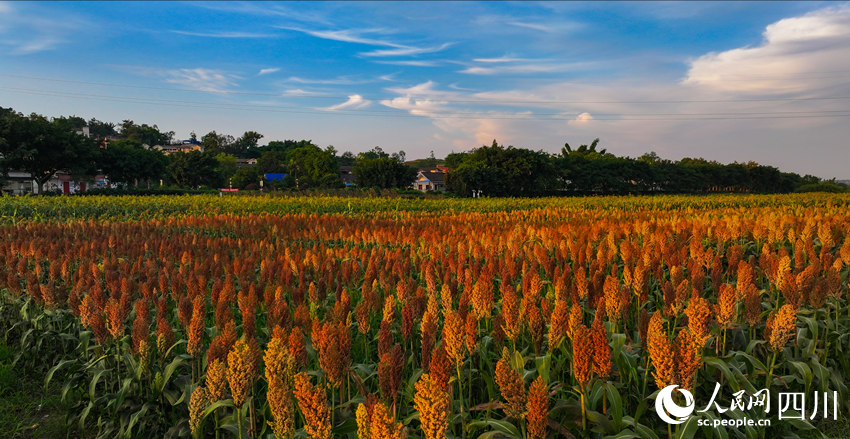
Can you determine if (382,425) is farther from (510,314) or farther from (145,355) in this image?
(145,355)

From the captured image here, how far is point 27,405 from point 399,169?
172 ft

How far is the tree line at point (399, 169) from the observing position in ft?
143

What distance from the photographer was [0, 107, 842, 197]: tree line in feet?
143

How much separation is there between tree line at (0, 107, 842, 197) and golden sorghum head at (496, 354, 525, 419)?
4215cm

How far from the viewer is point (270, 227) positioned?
450 inches

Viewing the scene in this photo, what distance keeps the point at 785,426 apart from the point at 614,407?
154cm

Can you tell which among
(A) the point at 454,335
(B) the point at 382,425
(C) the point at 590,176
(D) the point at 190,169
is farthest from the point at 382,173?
(B) the point at 382,425

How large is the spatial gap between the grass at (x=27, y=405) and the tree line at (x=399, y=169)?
39.8 metres

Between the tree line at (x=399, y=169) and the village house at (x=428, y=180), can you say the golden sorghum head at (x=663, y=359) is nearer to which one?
the tree line at (x=399, y=169)

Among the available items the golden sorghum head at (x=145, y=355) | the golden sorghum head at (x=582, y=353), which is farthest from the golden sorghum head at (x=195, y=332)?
the golden sorghum head at (x=582, y=353)

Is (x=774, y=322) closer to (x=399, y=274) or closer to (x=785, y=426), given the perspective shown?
(x=785, y=426)

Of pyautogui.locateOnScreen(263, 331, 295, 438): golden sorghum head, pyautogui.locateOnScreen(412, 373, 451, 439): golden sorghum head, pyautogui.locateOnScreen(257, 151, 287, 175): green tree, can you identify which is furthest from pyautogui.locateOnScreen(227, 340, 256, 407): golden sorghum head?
pyautogui.locateOnScreen(257, 151, 287, 175): green tree

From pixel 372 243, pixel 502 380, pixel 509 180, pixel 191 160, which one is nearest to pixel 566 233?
pixel 372 243

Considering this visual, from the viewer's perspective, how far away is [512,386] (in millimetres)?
2061
